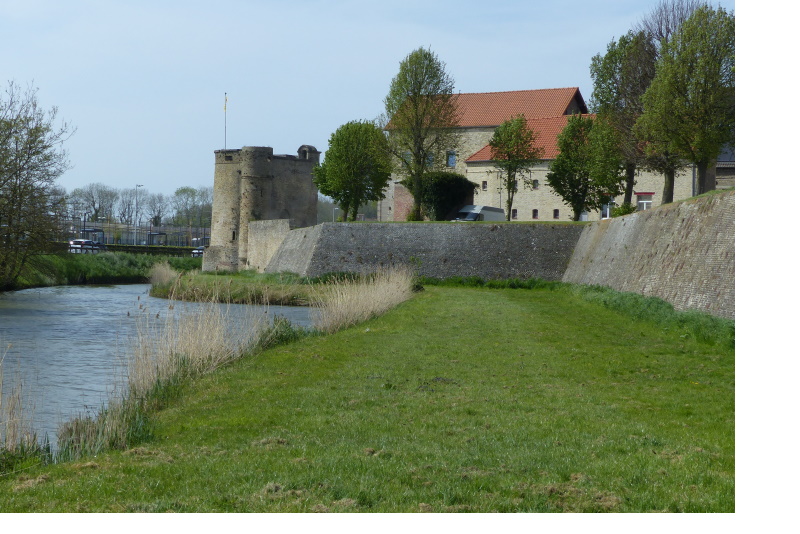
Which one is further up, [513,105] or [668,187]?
[513,105]

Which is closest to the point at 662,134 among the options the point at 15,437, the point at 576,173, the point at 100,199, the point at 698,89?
the point at 698,89

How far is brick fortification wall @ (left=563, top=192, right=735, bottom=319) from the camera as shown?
16.3 m

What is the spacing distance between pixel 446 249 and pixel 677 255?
61.9 ft

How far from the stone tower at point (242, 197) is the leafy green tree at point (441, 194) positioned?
14.4 m

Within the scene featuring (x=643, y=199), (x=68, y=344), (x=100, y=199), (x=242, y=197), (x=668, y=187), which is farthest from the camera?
(x=100, y=199)

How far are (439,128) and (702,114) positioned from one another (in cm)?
1850

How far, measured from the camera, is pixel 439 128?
1761 inches

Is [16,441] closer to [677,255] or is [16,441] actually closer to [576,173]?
[677,255]

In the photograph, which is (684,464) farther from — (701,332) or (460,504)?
(701,332)

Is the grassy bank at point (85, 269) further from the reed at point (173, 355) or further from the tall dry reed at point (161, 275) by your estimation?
the reed at point (173, 355)

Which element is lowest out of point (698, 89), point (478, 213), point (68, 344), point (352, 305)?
point (68, 344)

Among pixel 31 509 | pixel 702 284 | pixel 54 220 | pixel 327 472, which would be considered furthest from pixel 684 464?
pixel 54 220

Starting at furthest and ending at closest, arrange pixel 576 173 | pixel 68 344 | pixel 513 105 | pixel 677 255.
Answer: pixel 513 105
pixel 576 173
pixel 677 255
pixel 68 344

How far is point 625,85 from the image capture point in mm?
34781
